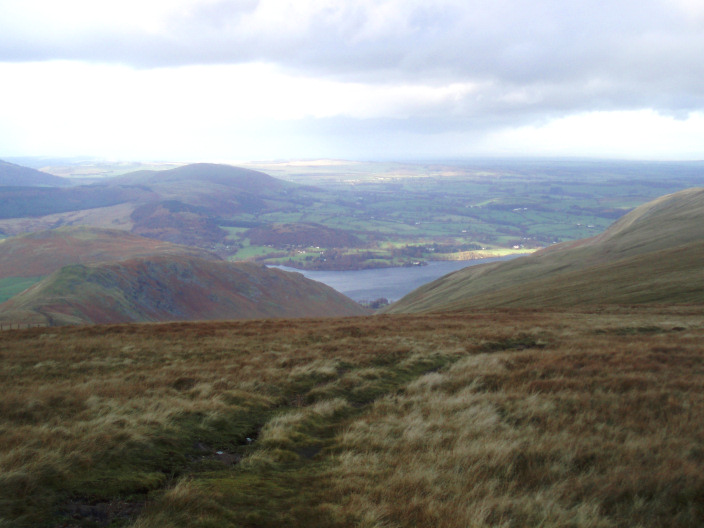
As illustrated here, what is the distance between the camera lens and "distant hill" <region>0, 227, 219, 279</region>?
148 metres

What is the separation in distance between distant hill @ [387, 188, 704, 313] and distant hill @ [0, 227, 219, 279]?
11564 cm

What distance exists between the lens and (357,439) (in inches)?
429

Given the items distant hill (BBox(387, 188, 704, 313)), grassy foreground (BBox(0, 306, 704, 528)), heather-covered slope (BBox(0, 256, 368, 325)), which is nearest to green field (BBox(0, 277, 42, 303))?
heather-covered slope (BBox(0, 256, 368, 325))

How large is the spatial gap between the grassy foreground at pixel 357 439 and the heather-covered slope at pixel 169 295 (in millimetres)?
61133

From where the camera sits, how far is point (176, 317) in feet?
369

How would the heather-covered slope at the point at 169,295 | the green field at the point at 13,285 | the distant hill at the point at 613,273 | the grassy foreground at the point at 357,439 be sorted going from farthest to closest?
the green field at the point at 13,285 < the heather-covered slope at the point at 169,295 < the distant hill at the point at 613,273 < the grassy foreground at the point at 357,439

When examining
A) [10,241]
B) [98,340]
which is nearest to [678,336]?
[98,340]

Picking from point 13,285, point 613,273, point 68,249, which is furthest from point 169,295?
point 613,273

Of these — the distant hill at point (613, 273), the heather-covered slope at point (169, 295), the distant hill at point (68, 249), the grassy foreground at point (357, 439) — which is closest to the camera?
the grassy foreground at point (357, 439)

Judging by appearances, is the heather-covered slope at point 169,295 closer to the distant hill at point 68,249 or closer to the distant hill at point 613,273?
the distant hill at point 68,249

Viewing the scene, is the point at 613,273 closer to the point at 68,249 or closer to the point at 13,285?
the point at 13,285

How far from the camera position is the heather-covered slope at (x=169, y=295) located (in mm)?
86169

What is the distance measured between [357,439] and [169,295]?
11833cm

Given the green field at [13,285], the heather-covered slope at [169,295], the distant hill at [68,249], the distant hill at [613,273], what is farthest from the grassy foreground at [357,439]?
the distant hill at [68,249]
